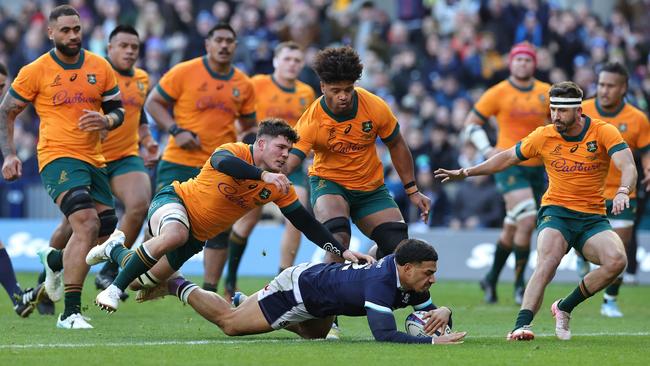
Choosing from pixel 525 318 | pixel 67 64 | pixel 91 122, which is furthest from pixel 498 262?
pixel 67 64

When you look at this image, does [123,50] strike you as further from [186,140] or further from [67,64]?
[67,64]

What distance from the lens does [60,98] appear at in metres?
11.9

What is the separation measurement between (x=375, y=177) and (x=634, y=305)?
524 centimetres

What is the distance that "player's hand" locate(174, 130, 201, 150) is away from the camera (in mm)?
14133

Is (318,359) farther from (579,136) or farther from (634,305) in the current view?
(634,305)

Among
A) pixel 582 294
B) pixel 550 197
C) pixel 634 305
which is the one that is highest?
pixel 550 197

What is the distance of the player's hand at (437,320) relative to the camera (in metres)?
10.1

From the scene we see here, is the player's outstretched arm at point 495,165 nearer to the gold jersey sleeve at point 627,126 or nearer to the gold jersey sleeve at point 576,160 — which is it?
the gold jersey sleeve at point 576,160

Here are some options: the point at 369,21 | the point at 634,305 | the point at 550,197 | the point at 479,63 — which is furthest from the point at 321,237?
the point at 369,21

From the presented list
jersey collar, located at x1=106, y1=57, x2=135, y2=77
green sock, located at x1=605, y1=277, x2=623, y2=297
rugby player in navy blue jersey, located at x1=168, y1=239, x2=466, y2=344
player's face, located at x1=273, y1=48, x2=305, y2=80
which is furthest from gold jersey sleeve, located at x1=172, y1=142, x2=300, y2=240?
player's face, located at x1=273, y1=48, x2=305, y2=80

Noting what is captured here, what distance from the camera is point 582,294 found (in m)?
11.1

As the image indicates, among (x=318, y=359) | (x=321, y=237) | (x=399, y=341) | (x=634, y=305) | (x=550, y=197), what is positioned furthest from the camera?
(x=634, y=305)

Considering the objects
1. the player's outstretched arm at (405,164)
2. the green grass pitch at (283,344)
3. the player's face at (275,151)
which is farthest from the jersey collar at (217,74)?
the player's face at (275,151)

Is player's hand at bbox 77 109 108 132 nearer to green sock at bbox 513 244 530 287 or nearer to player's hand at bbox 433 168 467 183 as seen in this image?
player's hand at bbox 433 168 467 183
